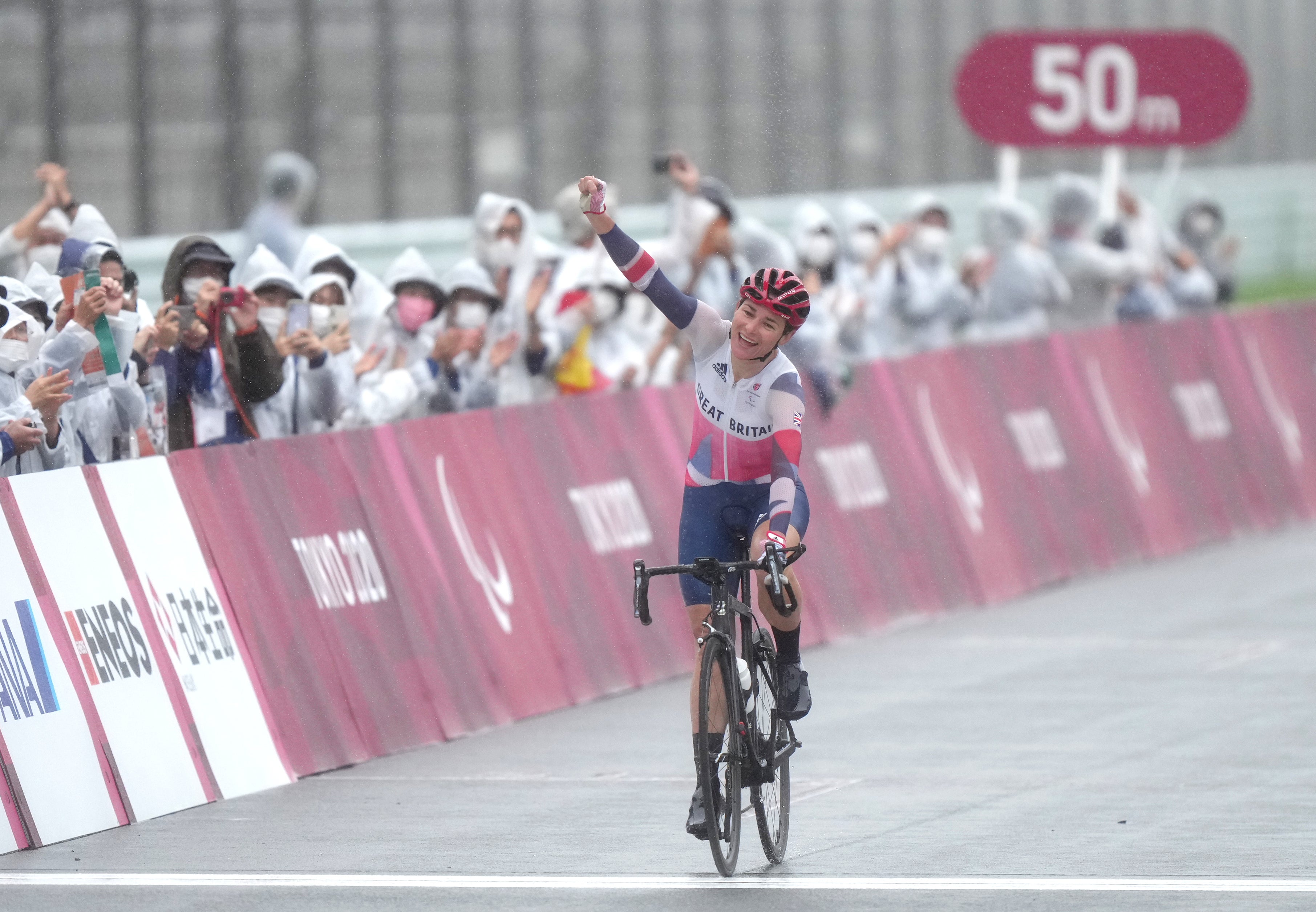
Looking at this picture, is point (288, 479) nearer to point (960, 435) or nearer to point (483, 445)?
point (483, 445)

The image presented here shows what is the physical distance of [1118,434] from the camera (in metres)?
21.1

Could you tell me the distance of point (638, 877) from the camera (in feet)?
29.1

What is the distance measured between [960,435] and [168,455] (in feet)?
28.2

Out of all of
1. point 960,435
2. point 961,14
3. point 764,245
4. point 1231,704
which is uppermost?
point 961,14

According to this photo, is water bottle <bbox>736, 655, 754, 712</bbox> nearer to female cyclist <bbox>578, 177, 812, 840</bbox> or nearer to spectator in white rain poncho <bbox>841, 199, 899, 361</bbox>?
female cyclist <bbox>578, 177, 812, 840</bbox>

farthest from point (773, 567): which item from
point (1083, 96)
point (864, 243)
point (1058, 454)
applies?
→ point (1083, 96)

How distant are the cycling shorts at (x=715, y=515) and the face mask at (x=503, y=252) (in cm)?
615

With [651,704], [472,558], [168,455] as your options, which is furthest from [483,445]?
[168,455]

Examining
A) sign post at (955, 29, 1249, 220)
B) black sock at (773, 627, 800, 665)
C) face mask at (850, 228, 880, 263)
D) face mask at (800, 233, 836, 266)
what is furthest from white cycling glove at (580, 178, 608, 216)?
sign post at (955, 29, 1249, 220)

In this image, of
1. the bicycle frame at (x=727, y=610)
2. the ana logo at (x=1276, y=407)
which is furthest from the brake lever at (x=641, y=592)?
the ana logo at (x=1276, y=407)

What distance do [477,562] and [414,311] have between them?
1.85 m

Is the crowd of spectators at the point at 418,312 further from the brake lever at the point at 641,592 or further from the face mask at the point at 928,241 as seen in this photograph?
the brake lever at the point at 641,592

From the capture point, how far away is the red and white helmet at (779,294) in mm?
9109

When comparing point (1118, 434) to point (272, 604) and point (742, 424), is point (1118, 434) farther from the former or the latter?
point (742, 424)
